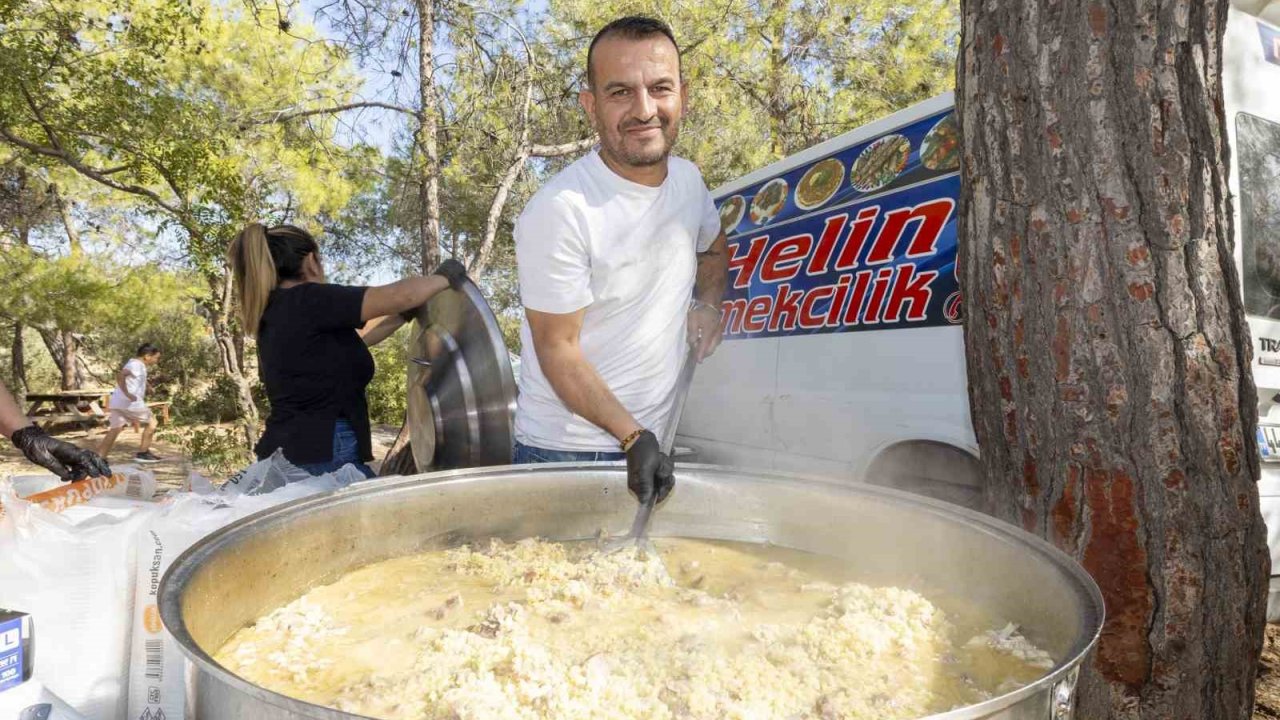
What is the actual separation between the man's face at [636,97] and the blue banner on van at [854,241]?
1651 millimetres

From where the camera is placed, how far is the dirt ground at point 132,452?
1012 centimetres

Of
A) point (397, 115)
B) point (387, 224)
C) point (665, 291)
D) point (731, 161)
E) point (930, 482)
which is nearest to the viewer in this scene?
point (665, 291)

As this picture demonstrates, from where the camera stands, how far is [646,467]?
172 centimetres

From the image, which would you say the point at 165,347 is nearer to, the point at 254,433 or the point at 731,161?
the point at 254,433

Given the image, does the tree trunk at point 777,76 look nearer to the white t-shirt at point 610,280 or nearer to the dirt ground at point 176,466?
the dirt ground at point 176,466

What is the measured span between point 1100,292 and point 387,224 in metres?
17.5

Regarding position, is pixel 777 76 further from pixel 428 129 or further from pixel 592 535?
pixel 592 535

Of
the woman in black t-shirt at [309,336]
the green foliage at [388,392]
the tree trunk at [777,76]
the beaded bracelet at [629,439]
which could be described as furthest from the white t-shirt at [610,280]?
the green foliage at [388,392]

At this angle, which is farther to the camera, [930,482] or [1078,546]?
[930,482]

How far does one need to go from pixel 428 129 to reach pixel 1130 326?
677 centimetres

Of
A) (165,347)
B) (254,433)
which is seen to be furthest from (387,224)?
(254,433)

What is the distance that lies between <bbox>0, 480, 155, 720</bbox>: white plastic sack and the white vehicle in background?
124 inches

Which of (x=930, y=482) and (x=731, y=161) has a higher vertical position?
(x=731, y=161)

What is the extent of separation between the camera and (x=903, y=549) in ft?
5.57
